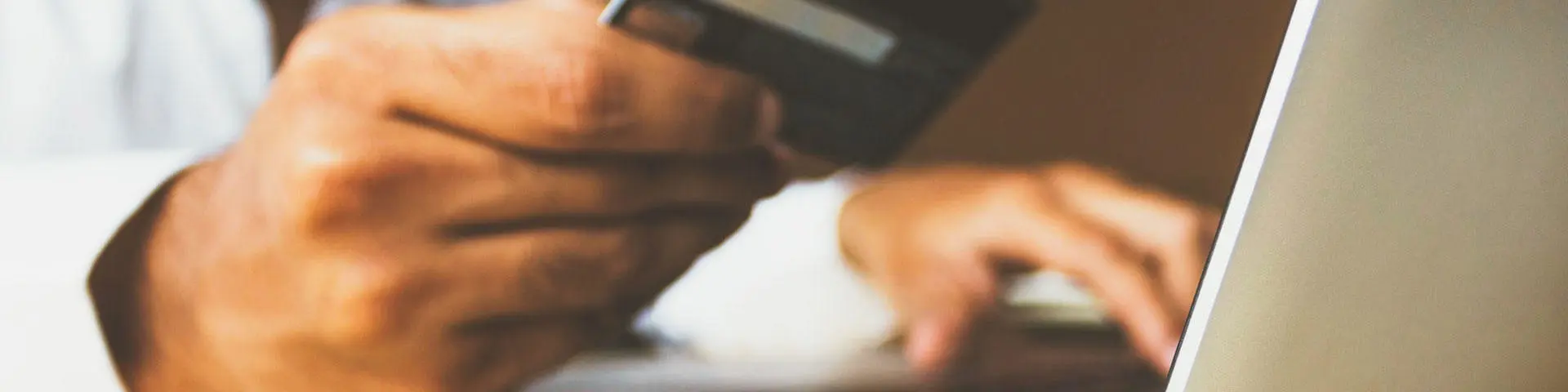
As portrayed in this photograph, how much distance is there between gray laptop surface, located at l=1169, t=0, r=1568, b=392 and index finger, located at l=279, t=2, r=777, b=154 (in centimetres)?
34

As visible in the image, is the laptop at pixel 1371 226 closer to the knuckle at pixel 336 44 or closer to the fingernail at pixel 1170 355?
the fingernail at pixel 1170 355

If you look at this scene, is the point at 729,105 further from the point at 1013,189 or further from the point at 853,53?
the point at 1013,189

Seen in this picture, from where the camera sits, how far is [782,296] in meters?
0.47

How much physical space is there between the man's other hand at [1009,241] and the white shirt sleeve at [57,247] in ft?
1.04

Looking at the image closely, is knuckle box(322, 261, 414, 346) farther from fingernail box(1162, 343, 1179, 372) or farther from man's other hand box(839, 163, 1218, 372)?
fingernail box(1162, 343, 1179, 372)

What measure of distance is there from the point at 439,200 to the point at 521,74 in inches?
2.5

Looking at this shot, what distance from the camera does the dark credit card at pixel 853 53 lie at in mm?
406

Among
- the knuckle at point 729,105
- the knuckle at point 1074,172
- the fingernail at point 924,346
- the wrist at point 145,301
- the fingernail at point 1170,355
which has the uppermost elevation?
the knuckle at point 1074,172

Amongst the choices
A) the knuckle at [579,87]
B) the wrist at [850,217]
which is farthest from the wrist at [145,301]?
the wrist at [850,217]

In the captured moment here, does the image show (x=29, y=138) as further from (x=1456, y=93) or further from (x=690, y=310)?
(x=1456, y=93)

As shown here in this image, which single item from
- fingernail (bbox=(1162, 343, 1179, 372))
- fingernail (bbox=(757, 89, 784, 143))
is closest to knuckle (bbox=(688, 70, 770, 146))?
fingernail (bbox=(757, 89, 784, 143))

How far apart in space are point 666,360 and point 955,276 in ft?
0.54

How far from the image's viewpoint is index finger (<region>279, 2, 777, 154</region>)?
38 cm

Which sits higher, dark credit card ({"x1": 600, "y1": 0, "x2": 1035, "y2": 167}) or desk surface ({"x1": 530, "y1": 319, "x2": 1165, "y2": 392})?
dark credit card ({"x1": 600, "y1": 0, "x2": 1035, "y2": 167})
